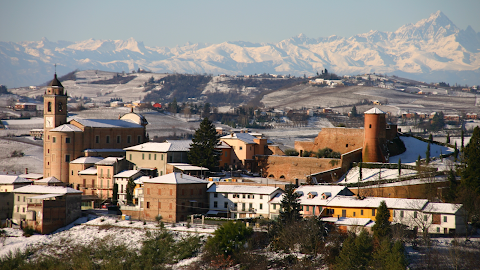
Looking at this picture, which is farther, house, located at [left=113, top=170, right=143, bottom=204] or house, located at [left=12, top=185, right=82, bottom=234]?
house, located at [left=113, top=170, right=143, bottom=204]

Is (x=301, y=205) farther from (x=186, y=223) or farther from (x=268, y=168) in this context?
(x=268, y=168)

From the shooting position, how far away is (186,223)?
48.4 meters

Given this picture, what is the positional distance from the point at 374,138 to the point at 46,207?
30336 millimetres

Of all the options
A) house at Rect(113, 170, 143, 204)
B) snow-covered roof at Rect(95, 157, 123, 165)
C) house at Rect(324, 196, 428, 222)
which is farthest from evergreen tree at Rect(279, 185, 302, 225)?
snow-covered roof at Rect(95, 157, 123, 165)

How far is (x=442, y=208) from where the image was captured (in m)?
43.6

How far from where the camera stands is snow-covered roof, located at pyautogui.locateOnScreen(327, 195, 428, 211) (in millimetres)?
44375

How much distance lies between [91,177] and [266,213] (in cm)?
1956

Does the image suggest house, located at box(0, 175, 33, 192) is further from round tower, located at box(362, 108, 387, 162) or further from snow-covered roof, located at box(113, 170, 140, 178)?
round tower, located at box(362, 108, 387, 162)

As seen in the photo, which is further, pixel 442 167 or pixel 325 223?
pixel 442 167

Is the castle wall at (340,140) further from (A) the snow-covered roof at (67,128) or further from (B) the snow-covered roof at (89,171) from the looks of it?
(A) the snow-covered roof at (67,128)

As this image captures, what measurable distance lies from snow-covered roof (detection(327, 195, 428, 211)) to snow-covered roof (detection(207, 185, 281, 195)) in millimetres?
5793

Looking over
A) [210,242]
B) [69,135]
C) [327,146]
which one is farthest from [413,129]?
[210,242]

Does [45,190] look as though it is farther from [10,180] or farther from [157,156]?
[157,156]

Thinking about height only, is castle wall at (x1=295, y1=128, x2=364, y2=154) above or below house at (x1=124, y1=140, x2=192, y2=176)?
above
